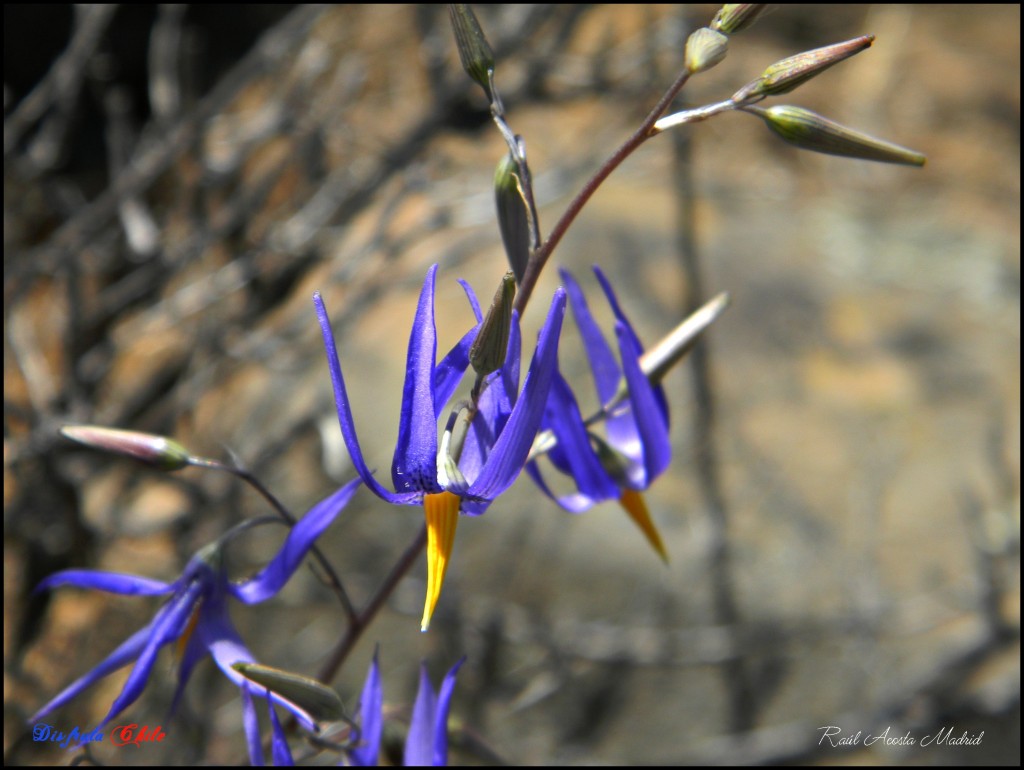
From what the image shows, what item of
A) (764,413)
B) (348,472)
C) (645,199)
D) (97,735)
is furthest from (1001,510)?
(97,735)

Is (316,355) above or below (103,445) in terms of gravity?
below

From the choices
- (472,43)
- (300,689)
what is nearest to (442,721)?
(300,689)

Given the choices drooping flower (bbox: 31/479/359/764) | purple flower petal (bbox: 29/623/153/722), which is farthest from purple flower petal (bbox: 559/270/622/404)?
purple flower petal (bbox: 29/623/153/722)

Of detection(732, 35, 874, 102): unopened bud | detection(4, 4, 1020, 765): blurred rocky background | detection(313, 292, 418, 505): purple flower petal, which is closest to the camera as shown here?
detection(313, 292, 418, 505): purple flower petal

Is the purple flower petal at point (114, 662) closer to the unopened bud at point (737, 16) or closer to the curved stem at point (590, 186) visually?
the curved stem at point (590, 186)

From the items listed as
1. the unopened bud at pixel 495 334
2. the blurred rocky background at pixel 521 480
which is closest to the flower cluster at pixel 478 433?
the unopened bud at pixel 495 334

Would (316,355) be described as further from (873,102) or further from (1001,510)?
(873,102)

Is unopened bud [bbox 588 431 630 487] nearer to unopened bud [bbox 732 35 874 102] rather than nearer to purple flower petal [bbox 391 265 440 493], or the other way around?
purple flower petal [bbox 391 265 440 493]
